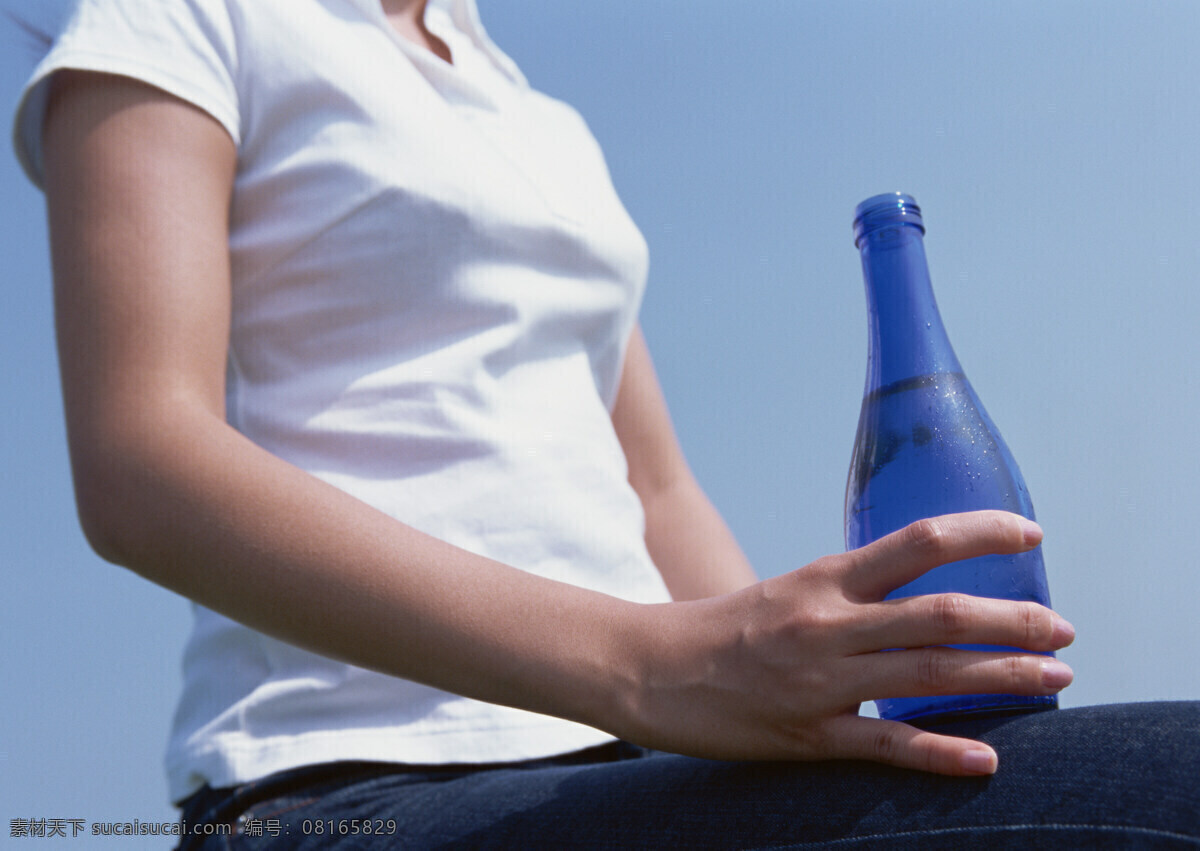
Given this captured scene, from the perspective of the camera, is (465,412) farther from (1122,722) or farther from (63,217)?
(1122,722)

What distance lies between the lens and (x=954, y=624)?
0.54m

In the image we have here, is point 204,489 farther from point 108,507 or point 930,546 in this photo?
point 930,546

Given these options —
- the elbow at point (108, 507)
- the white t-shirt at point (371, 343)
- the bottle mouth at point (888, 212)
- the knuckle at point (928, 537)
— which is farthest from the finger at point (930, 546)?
the elbow at point (108, 507)

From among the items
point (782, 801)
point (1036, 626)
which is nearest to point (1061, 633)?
point (1036, 626)

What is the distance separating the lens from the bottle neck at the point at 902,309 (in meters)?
0.73

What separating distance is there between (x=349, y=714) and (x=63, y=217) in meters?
0.44

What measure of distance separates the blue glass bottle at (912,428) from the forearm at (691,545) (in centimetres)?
49

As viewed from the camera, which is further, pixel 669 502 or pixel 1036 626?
pixel 669 502

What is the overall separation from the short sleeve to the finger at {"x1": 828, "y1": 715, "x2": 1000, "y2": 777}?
67 centimetres

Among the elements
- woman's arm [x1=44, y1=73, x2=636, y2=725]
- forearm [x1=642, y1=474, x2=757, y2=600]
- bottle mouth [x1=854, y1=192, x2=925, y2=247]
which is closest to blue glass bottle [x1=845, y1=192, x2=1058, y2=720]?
bottle mouth [x1=854, y1=192, x2=925, y2=247]

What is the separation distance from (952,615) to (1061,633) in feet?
0.22

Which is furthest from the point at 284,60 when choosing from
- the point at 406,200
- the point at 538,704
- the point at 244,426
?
the point at 538,704

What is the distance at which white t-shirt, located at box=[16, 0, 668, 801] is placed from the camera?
0.79m

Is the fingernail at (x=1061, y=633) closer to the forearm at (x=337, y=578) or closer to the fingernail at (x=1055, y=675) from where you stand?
the fingernail at (x=1055, y=675)
